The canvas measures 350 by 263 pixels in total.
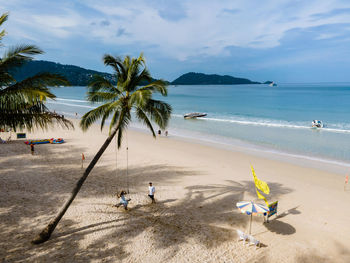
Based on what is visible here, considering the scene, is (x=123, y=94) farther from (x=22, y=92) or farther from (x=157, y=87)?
(x=22, y=92)

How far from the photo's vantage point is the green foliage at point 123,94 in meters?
7.96

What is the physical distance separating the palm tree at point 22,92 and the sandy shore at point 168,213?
3.87 m

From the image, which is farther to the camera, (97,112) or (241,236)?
(97,112)

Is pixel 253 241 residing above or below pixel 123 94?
below

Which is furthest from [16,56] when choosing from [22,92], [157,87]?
[157,87]

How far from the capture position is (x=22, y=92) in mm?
6105

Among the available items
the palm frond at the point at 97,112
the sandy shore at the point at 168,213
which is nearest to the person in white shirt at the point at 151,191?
the sandy shore at the point at 168,213

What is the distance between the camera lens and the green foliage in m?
7.96

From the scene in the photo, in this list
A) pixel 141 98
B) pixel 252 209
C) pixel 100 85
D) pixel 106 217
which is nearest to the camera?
pixel 141 98

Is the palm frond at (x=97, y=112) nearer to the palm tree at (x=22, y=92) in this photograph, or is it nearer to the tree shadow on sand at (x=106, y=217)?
the palm tree at (x=22, y=92)

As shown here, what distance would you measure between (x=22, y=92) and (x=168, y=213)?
21.7ft

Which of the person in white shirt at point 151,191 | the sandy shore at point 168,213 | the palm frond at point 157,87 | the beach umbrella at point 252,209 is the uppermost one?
the palm frond at point 157,87

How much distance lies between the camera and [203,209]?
10.1m

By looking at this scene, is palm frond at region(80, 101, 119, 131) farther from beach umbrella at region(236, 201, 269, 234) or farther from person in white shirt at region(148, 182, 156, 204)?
beach umbrella at region(236, 201, 269, 234)
